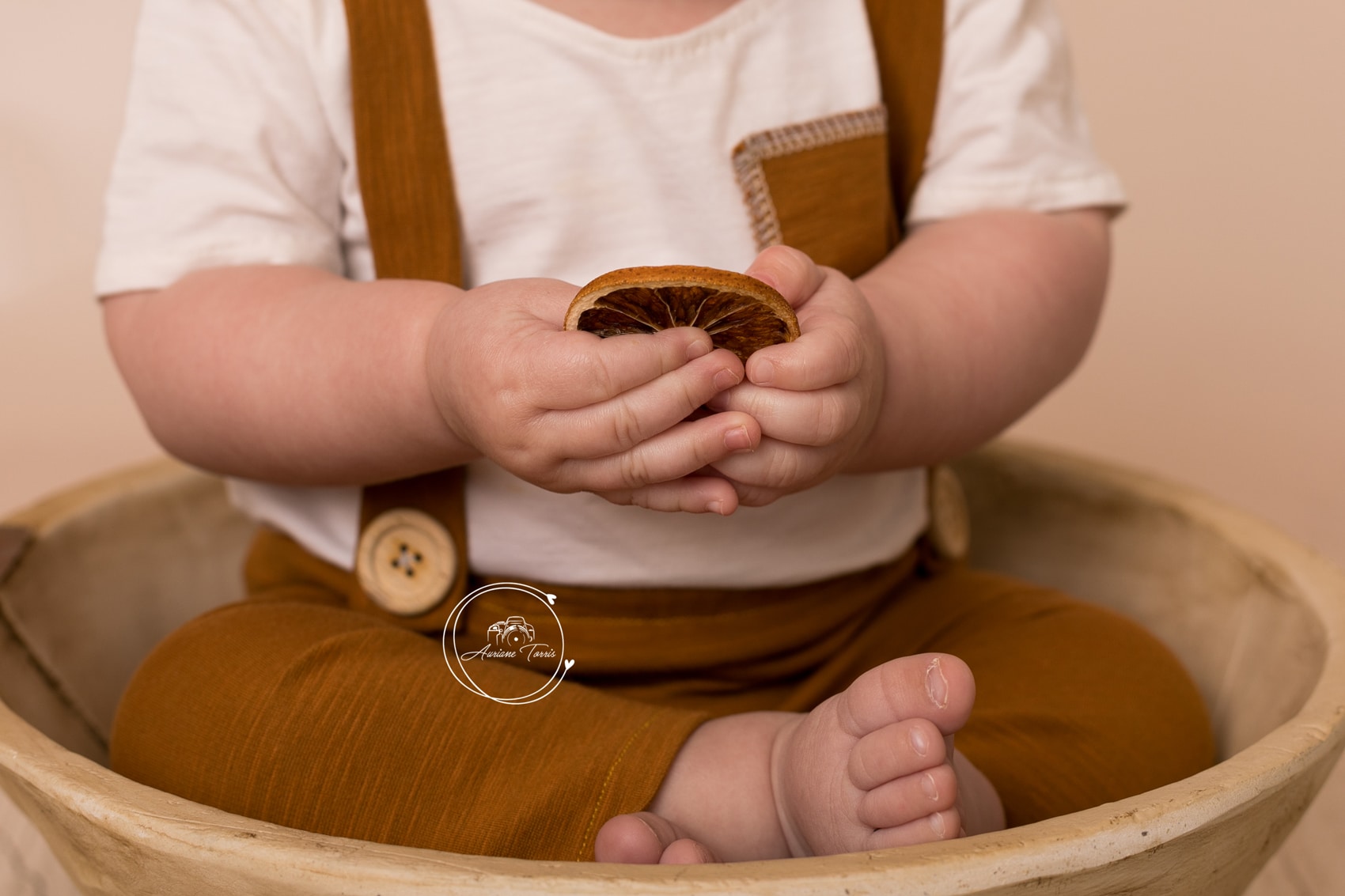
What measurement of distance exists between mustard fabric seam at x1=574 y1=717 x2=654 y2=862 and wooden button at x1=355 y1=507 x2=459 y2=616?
0.14 m

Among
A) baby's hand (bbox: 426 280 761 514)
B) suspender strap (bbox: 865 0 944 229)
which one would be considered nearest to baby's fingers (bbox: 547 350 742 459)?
baby's hand (bbox: 426 280 761 514)

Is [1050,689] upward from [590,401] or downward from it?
downward

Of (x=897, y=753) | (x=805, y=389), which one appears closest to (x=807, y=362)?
(x=805, y=389)

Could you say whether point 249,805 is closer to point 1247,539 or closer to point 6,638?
point 6,638

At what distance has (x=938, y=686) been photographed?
370mm

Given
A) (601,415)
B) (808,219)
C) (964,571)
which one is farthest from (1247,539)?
(601,415)

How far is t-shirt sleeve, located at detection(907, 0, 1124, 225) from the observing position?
0.62 m

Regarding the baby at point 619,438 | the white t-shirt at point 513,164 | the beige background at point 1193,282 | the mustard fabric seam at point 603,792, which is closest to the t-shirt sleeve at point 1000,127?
the baby at point 619,438

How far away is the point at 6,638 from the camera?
1.92ft

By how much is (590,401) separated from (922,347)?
0.20 m

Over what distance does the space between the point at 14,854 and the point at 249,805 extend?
257 mm

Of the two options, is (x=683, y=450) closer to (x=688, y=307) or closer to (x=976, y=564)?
(x=688, y=307)

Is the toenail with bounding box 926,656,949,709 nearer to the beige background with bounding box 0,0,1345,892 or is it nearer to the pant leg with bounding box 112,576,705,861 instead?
the pant leg with bounding box 112,576,705,861

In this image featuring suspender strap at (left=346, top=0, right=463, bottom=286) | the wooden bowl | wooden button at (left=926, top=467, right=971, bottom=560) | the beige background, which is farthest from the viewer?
the beige background
